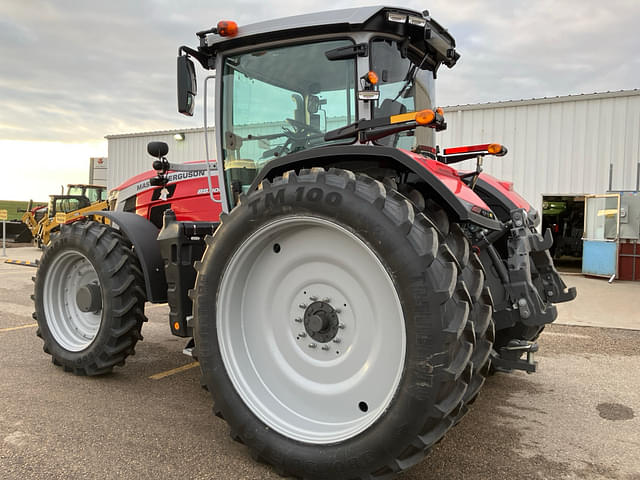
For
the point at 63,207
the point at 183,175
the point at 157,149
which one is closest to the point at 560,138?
the point at 183,175

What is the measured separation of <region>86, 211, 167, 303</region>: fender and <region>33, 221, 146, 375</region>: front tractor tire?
0.10m

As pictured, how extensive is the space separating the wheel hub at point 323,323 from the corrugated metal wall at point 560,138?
11872 millimetres

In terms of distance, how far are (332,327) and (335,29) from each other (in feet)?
5.69

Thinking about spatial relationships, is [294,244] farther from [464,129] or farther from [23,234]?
[23,234]

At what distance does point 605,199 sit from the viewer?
12555 mm

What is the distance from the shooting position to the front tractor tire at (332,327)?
87.2 inches

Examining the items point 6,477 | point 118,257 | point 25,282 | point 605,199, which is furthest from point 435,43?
point 605,199

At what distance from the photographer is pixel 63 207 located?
62.0ft

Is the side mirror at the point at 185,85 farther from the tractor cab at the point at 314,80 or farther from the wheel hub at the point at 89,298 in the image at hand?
the wheel hub at the point at 89,298

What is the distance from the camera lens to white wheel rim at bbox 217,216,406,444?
98.9 inches

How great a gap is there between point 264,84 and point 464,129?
12.0 meters

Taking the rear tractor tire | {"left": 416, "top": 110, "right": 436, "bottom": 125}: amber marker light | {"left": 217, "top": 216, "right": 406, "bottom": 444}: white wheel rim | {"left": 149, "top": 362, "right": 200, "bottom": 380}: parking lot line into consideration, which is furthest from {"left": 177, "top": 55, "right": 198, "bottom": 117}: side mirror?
{"left": 149, "top": 362, "right": 200, "bottom": 380}: parking lot line

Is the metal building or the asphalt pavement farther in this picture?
the metal building

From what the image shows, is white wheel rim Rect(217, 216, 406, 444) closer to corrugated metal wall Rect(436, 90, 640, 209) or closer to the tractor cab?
the tractor cab
